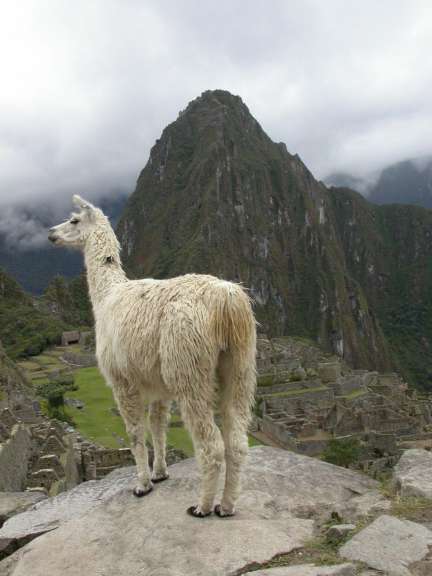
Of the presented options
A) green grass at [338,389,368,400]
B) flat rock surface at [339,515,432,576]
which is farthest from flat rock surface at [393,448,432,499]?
green grass at [338,389,368,400]

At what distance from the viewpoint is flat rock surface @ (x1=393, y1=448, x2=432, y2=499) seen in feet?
10.7

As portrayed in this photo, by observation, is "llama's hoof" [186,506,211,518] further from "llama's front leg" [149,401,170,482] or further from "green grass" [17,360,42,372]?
"green grass" [17,360,42,372]

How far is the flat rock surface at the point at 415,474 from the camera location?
3272mm

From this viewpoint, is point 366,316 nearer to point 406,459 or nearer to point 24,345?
point 24,345

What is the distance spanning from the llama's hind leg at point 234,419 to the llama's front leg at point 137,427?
673 mm

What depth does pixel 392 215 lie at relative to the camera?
644 ft

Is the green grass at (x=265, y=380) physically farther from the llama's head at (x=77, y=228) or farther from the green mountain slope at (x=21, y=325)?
the llama's head at (x=77, y=228)

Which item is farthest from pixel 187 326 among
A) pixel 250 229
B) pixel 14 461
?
pixel 250 229

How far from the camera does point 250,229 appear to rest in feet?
413

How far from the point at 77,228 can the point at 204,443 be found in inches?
84.4

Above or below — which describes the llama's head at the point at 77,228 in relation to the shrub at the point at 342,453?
above

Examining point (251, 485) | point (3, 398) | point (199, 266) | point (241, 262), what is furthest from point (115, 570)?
point (241, 262)

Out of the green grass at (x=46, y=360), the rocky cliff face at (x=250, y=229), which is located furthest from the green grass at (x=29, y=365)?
the rocky cliff face at (x=250, y=229)

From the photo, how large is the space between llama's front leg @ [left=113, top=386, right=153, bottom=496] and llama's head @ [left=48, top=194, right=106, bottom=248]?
4.39 ft
